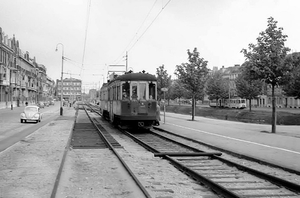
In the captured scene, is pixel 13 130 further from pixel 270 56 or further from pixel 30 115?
Answer: pixel 270 56

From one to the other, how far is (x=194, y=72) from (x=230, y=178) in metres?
21.9

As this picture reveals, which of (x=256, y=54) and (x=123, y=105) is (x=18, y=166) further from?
(x=256, y=54)

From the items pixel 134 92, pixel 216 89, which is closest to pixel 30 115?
pixel 134 92

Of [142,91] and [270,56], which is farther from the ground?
[270,56]

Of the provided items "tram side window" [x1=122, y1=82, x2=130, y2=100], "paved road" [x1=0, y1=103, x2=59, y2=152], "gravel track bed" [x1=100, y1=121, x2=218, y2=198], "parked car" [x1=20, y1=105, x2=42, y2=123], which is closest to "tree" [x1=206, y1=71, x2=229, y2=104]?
"paved road" [x1=0, y1=103, x2=59, y2=152]

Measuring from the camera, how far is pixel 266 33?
59.2 feet

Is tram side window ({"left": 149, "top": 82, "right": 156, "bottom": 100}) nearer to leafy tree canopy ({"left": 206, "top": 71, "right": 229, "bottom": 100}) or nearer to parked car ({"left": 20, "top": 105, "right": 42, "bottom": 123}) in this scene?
parked car ({"left": 20, "top": 105, "right": 42, "bottom": 123})

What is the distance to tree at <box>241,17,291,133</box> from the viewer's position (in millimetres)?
17609

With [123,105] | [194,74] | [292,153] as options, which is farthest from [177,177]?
[194,74]

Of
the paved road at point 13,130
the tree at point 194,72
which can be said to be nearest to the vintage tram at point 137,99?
the paved road at point 13,130

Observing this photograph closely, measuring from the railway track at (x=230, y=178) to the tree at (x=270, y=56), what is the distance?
849 centimetres

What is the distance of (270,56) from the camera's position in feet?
58.3

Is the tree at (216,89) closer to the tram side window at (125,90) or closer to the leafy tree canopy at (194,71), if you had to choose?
the leafy tree canopy at (194,71)

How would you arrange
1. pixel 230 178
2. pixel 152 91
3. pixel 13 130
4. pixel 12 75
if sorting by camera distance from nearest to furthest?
pixel 230 178 < pixel 152 91 < pixel 13 130 < pixel 12 75
